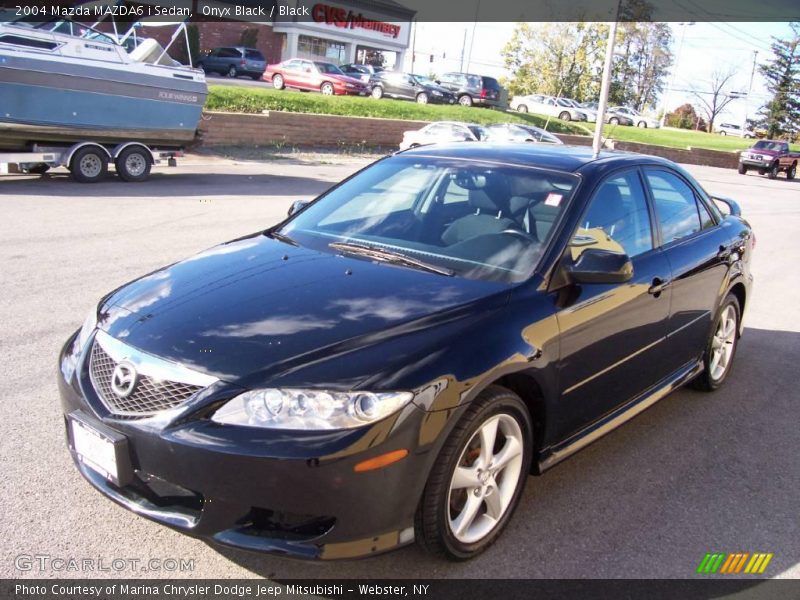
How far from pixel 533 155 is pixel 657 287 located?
1.00m

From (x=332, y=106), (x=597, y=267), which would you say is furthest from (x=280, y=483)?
(x=332, y=106)

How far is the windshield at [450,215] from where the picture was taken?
3748 millimetres

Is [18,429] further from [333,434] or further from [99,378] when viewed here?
[333,434]

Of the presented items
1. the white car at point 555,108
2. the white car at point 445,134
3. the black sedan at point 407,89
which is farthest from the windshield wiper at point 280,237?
the white car at point 555,108

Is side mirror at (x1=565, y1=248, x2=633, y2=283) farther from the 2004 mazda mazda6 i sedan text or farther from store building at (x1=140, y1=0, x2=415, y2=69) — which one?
store building at (x1=140, y1=0, x2=415, y2=69)

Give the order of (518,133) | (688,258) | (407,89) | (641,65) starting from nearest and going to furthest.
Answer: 1. (688,258)
2. (518,133)
3. (407,89)
4. (641,65)

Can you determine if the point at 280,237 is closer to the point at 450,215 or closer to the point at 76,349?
the point at 450,215

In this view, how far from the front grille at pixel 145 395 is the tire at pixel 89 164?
12.1m

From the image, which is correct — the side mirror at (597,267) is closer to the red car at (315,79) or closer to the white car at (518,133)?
the white car at (518,133)

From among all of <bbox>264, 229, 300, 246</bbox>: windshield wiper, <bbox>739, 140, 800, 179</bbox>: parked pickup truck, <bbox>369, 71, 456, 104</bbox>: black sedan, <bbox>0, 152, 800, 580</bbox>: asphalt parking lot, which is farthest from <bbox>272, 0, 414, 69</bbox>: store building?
<bbox>264, 229, 300, 246</bbox>: windshield wiper

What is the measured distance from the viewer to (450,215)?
4082 millimetres

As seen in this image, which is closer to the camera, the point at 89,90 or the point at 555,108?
the point at 89,90

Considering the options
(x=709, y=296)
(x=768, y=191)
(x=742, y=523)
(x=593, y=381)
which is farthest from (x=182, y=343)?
(x=768, y=191)

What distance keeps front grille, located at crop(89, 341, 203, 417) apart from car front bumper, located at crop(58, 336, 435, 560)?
0.06 meters
